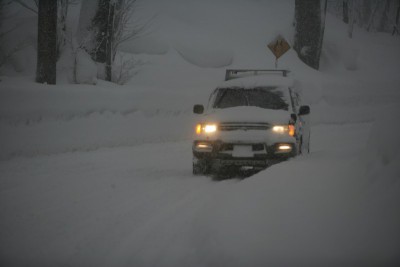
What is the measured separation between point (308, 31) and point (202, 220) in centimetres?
1935

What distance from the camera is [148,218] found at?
196 inches

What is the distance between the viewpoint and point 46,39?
1112cm

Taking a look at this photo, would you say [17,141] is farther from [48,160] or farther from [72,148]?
[72,148]

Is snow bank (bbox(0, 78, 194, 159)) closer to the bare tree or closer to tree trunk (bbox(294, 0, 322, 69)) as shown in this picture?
the bare tree

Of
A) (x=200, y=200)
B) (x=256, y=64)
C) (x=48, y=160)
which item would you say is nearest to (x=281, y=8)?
(x=256, y=64)

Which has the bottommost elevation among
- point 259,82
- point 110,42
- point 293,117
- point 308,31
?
point 293,117

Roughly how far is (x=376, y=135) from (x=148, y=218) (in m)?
2.71

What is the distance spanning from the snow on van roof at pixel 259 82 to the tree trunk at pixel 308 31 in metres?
14.5

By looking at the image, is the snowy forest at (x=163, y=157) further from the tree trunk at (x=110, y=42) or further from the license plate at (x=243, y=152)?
the license plate at (x=243, y=152)

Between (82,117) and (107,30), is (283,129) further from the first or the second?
(107,30)

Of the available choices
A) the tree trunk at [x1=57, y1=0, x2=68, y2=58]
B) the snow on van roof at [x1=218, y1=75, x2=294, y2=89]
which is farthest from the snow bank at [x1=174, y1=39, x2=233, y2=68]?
the snow on van roof at [x1=218, y1=75, x2=294, y2=89]

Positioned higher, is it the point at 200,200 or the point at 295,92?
the point at 295,92

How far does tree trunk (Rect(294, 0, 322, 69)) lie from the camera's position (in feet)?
71.6

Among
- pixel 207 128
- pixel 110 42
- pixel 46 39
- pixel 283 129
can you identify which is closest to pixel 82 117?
pixel 46 39
